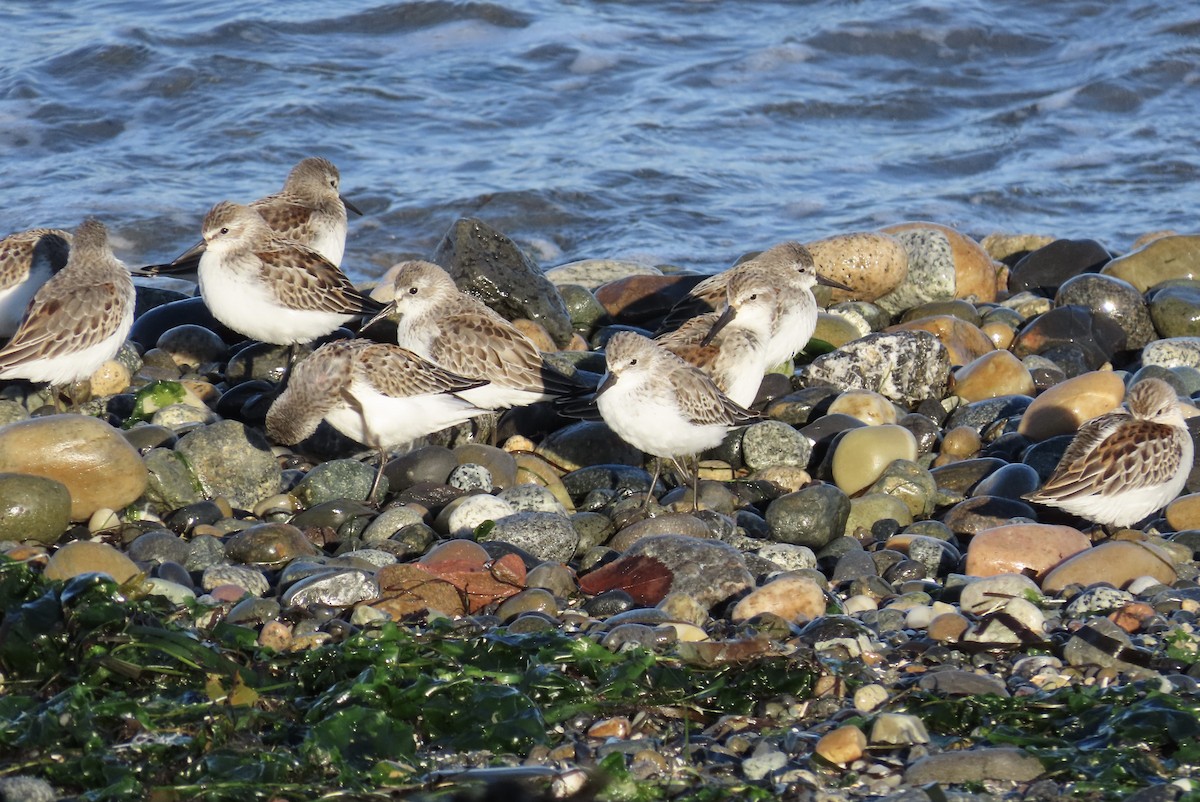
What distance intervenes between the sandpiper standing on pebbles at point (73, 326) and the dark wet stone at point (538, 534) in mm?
2773

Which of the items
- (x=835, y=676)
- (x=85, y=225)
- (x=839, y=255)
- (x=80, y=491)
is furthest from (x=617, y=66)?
(x=835, y=676)

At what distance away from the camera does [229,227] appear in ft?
27.6

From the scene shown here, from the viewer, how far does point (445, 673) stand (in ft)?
15.2

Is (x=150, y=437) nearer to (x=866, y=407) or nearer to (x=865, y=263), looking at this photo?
(x=866, y=407)

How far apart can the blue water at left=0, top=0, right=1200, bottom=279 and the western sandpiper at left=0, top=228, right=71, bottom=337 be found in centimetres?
353

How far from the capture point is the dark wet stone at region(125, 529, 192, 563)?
589 centimetres

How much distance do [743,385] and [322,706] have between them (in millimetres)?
3793

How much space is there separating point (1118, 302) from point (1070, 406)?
90.6 inches

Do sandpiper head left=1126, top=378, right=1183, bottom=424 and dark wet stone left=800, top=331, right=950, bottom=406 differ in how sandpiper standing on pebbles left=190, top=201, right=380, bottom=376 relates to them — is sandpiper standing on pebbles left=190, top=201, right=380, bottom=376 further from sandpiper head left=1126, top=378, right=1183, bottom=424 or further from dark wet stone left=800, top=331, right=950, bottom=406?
sandpiper head left=1126, top=378, right=1183, bottom=424

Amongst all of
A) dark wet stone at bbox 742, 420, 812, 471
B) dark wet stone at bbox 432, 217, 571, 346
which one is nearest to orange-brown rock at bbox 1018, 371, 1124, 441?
dark wet stone at bbox 742, 420, 812, 471

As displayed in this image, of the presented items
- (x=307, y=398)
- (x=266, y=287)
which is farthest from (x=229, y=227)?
(x=307, y=398)

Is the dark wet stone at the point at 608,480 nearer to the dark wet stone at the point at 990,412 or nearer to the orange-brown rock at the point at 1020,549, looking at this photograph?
the orange-brown rock at the point at 1020,549

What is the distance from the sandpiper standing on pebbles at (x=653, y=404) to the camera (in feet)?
22.1

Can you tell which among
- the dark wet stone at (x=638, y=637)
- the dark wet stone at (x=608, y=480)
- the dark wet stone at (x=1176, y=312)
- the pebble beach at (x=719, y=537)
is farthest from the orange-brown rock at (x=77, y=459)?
the dark wet stone at (x=1176, y=312)
